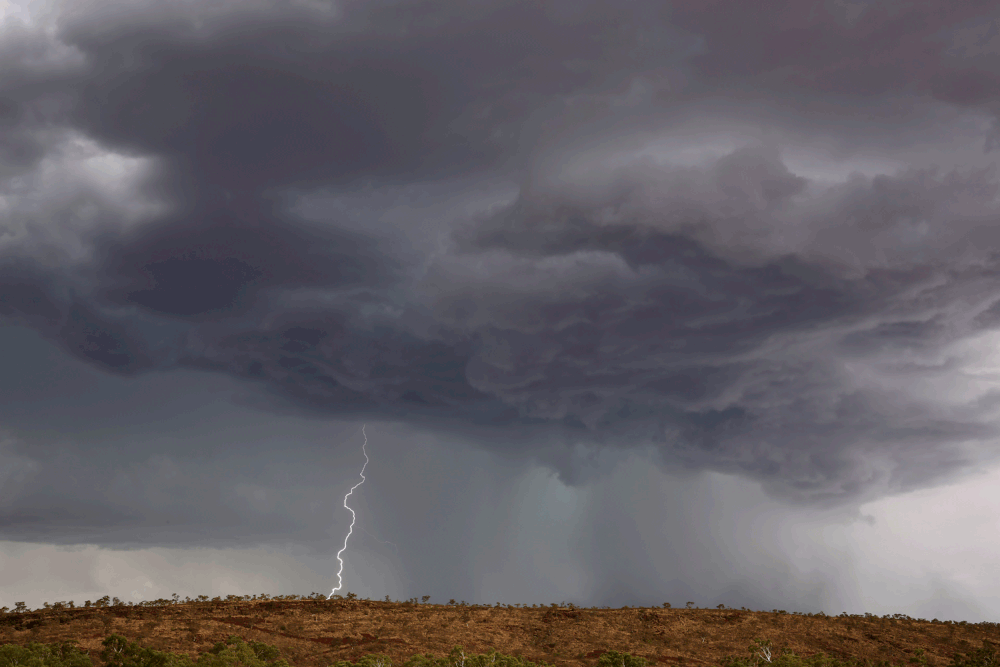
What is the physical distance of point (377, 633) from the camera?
197 ft

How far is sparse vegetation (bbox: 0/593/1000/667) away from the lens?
2042 inches

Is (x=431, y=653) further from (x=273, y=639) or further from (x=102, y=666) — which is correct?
(x=102, y=666)

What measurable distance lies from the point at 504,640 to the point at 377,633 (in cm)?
1100

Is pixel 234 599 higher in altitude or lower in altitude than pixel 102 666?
higher

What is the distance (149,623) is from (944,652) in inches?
2736

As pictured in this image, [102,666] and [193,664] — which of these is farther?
[102,666]

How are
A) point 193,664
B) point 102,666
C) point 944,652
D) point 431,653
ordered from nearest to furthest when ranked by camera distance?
point 193,664 < point 102,666 < point 431,653 < point 944,652

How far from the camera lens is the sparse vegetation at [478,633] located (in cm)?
5188

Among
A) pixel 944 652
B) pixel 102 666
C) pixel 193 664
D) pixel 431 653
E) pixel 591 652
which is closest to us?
pixel 193 664

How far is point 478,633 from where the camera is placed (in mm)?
62188

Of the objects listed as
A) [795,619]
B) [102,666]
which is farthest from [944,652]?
[102,666]

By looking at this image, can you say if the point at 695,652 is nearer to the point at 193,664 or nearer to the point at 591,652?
the point at 591,652

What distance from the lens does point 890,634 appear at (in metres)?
67.1

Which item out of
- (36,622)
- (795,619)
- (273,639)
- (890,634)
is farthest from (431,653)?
(890,634)
